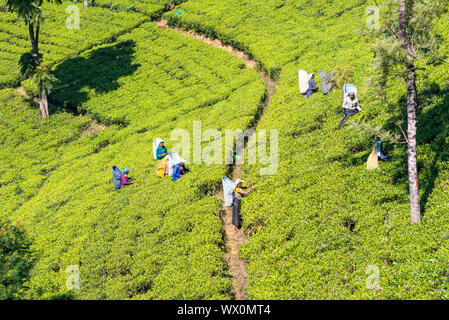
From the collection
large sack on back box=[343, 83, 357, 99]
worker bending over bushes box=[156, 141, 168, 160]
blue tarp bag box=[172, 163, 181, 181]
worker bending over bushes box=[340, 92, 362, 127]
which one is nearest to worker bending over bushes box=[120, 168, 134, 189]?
worker bending over bushes box=[156, 141, 168, 160]

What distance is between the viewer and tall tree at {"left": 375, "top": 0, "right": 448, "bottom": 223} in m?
13.1

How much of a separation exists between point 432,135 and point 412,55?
473 cm

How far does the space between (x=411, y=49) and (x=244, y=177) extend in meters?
11.1

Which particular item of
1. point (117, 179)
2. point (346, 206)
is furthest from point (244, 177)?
point (117, 179)

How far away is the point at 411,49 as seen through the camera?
13500 mm

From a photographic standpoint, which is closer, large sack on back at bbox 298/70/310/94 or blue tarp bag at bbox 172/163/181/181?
blue tarp bag at bbox 172/163/181/181

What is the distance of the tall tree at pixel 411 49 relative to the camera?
1311 centimetres

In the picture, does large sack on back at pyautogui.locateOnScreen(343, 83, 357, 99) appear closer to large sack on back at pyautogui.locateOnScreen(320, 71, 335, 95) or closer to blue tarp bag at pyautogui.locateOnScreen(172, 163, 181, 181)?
large sack on back at pyautogui.locateOnScreen(320, 71, 335, 95)

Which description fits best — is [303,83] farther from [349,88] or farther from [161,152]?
[161,152]

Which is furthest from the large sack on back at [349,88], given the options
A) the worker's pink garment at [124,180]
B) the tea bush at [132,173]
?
the worker's pink garment at [124,180]

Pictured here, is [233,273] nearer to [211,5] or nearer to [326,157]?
[326,157]

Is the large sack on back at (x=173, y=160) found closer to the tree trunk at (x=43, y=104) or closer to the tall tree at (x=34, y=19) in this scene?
the tall tree at (x=34, y=19)

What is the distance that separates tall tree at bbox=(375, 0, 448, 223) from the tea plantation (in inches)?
50.3

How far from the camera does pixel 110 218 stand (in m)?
21.8
